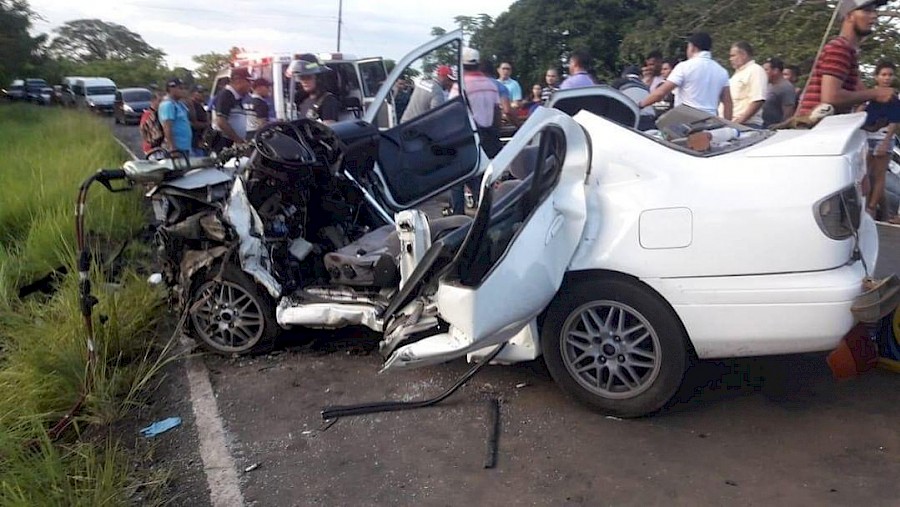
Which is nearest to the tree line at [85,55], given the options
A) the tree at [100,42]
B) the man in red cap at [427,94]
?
the tree at [100,42]

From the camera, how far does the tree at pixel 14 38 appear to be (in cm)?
3434

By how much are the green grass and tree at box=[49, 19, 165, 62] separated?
72.2m

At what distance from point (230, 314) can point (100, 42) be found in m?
82.2

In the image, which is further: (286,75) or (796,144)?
(286,75)

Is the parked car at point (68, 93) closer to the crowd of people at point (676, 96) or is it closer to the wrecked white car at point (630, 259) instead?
the crowd of people at point (676, 96)

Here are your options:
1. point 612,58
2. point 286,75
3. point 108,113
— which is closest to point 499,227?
point 286,75

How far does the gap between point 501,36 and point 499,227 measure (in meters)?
31.0

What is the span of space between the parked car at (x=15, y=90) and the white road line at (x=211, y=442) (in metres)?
38.3

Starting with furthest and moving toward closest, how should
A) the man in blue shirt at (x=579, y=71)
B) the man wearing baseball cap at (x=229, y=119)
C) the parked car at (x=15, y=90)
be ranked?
the parked car at (x=15, y=90)
the man wearing baseball cap at (x=229, y=119)
the man in blue shirt at (x=579, y=71)

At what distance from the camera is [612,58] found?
30.1 m

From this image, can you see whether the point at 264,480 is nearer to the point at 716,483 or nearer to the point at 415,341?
the point at 415,341

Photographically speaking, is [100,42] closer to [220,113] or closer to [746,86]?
[220,113]

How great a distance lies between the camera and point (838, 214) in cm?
364

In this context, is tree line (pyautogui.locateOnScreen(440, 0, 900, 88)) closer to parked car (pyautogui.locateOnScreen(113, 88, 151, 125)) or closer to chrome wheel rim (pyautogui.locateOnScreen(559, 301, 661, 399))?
chrome wheel rim (pyautogui.locateOnScreen(559, 301, 661, 399))
